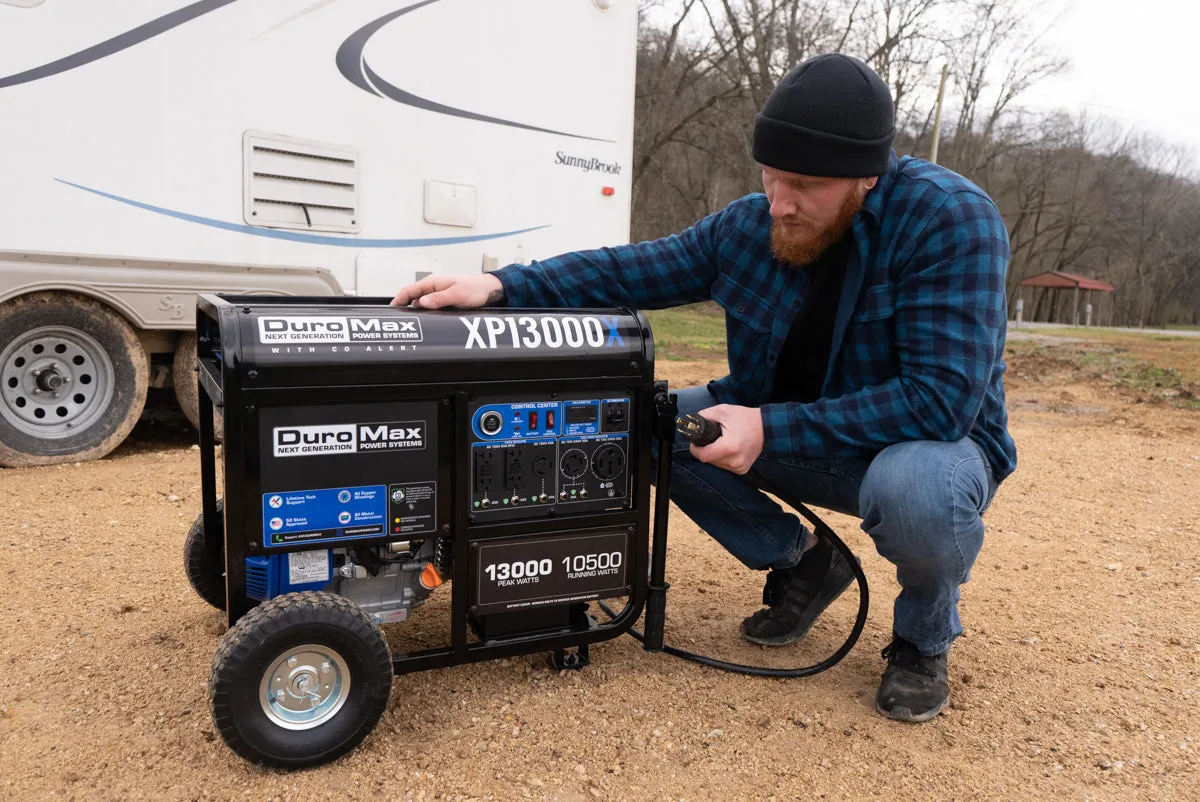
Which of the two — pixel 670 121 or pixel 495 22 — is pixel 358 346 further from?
pixel 670 121

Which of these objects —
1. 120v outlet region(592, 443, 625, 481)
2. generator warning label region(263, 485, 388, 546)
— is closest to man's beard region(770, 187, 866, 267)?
120v outlet region(592, 443, 625, 481)

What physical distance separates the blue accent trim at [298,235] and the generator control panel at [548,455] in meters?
3.06

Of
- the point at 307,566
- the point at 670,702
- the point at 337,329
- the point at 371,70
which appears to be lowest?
the point at 670,702

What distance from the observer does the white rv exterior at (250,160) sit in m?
4.14

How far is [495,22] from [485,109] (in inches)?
18.8

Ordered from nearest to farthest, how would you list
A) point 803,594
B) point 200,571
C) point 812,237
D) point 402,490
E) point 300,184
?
point 402,490
point 812,237
point 200,571
point 803,594
point 300,184

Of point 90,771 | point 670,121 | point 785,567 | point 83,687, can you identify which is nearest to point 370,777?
point 90,771

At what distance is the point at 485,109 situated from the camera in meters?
5.12

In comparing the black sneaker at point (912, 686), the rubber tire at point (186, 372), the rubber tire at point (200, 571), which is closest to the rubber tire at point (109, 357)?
the rubber tire at point (186, 372)

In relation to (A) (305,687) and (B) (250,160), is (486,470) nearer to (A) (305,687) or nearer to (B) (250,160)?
(A) (305,687)

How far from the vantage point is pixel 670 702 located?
7.70 ft

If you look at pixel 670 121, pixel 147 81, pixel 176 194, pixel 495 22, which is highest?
pixel 670 121

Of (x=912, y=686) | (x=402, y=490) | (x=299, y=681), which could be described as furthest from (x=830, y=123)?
→ (x=299, y=681)

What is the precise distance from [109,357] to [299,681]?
3.35m
